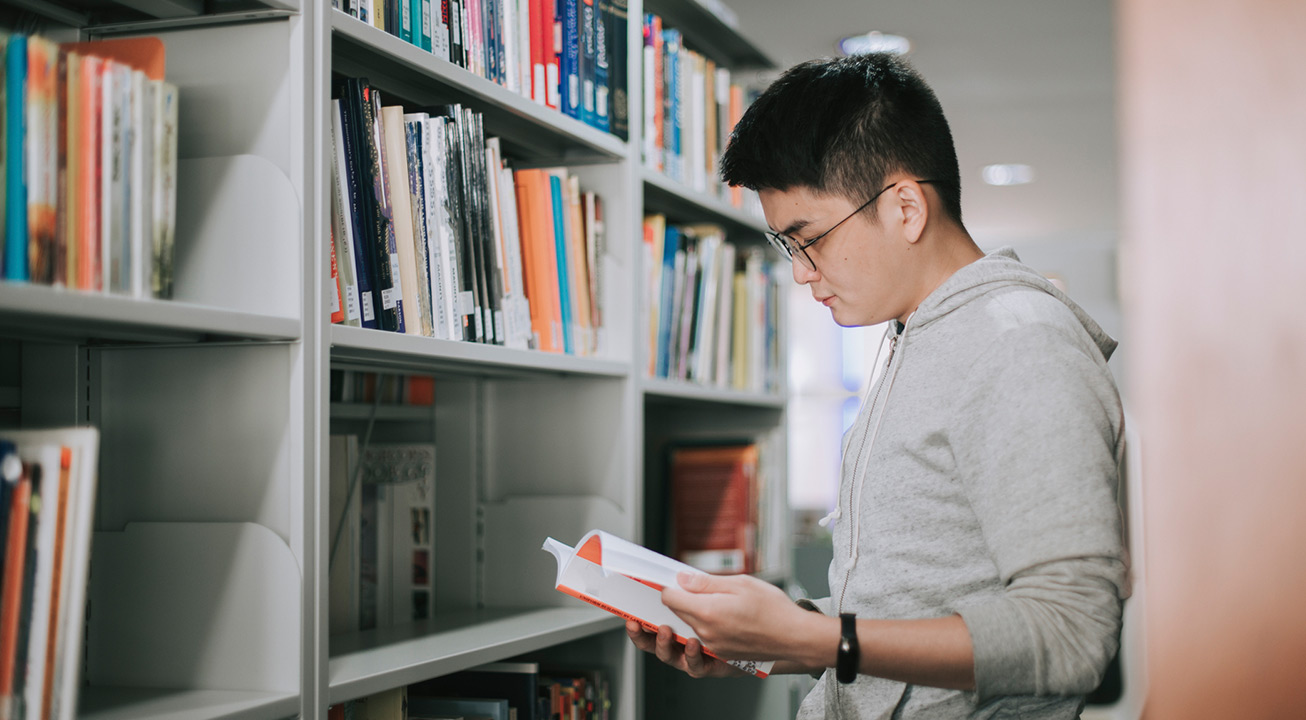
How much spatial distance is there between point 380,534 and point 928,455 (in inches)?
40.6

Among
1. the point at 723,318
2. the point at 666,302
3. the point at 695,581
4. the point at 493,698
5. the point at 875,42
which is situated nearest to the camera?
the point at 695,581

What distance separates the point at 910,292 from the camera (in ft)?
4.11

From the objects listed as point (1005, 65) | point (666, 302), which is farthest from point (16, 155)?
point (1005, 65)

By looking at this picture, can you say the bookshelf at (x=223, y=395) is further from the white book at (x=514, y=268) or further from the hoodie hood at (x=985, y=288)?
the hoodie hood at (x=985, y=288)

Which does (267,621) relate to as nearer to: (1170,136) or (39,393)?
(39,393)

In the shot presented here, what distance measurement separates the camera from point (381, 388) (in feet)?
5.98

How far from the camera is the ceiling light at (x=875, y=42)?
419 centimetres

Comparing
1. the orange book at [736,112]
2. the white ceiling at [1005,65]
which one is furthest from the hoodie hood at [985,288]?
the white ceiling at [1005,65]

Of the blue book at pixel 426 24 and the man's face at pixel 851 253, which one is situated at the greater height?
the blue book at pixel 426 24

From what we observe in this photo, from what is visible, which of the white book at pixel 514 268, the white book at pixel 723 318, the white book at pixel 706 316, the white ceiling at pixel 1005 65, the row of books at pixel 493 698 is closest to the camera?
the row of books at pixel 493 698

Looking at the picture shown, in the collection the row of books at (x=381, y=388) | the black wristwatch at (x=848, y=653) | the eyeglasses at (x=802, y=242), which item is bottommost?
the black wristwatch at (x=848, y=653)

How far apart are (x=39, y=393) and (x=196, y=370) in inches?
7.4

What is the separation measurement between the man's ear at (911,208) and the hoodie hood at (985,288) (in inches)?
2.8

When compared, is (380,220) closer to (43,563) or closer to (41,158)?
(41,158)
